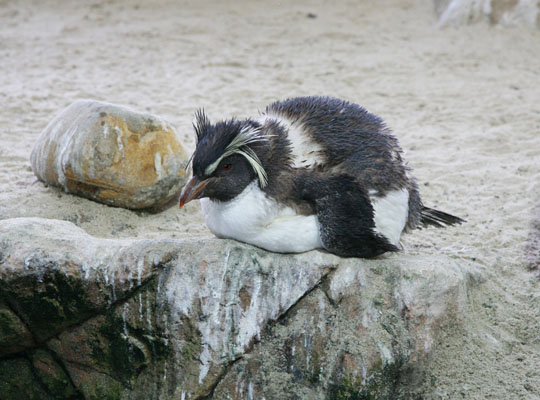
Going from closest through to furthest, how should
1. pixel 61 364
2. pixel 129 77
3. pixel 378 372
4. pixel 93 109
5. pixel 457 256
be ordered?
pixel 378 372, pixel 61 364, pixel 457 256, pixel 93 109, pixel 129 77

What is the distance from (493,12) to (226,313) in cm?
764

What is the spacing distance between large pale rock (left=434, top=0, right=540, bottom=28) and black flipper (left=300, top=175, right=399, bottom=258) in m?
6.92

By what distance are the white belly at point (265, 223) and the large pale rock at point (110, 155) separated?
1346 mm

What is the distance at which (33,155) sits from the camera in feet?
14.7

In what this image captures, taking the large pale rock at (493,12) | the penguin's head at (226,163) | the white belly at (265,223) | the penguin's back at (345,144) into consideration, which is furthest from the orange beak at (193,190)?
the large pale rock at (493,12)

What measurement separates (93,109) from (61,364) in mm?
1857

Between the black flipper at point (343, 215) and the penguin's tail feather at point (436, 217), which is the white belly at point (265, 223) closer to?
the black flipper at point (343, 215)

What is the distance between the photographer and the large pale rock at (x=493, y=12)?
8.73 metres

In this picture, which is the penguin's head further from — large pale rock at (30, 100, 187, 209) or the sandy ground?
large pale rock at (30, 100, 187, 209)

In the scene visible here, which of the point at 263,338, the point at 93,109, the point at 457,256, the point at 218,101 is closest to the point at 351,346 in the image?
the point at 263,338

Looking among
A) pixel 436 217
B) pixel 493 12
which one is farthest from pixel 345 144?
pixel 493 12

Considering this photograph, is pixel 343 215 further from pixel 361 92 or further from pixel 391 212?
pixel 361 92

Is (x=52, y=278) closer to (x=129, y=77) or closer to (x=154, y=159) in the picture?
(x=154, y=159)

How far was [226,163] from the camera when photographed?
9.81ft
